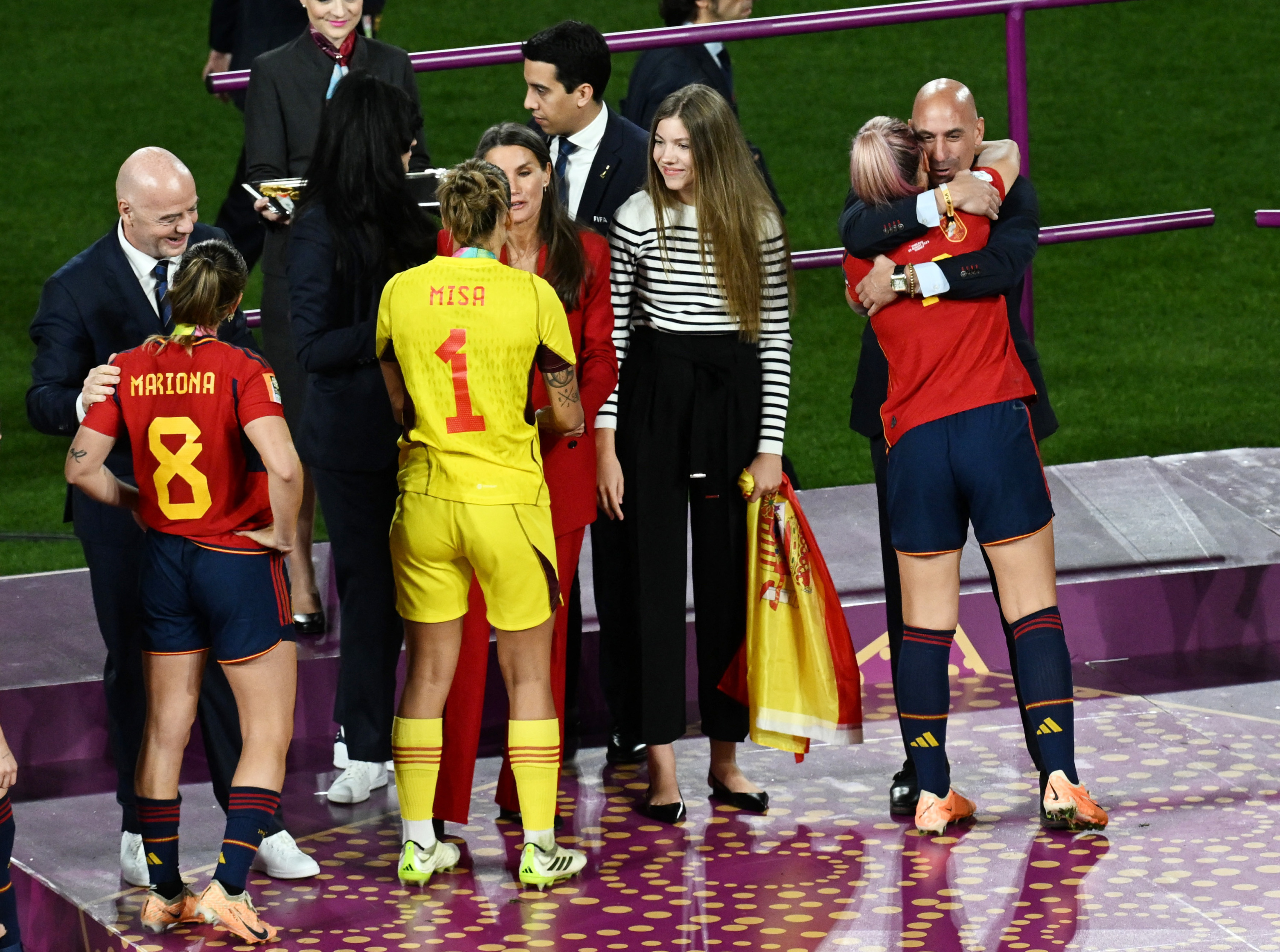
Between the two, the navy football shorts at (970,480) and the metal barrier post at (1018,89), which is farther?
the metal barrier post at (1018,89)

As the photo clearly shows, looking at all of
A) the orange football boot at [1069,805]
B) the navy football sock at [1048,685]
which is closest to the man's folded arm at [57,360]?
the navy football sock at [1048,685]

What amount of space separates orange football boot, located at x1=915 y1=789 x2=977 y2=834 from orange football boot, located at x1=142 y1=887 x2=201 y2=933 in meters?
1.60

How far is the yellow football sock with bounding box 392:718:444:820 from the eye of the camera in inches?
175

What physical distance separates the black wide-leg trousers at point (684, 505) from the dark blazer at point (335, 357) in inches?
23.5

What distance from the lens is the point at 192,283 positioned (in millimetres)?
4031

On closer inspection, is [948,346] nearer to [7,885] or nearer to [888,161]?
[888,161]

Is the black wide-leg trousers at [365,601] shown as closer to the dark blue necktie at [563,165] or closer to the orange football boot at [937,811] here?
the dark blue necktie at [563,165]

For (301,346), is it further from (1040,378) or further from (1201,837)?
(1201,837)

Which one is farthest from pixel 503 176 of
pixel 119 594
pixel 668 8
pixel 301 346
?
pixel 668 8

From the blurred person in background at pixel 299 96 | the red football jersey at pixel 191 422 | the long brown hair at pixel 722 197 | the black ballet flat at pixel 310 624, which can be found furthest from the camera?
the black ballet flat at pixel 310 624

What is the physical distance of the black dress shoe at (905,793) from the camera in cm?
475

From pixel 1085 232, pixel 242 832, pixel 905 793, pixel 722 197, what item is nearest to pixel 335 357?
pixel 722 197

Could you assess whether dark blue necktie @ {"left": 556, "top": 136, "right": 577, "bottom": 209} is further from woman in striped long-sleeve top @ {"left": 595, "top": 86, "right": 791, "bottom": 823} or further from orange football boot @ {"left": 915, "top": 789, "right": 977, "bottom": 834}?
orange football boot @ {"left": 915, "top": 789, "right": 977, "bottom": 834}

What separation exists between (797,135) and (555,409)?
8.42 meters
